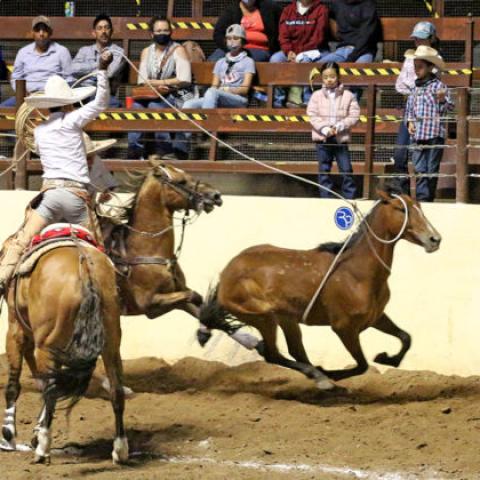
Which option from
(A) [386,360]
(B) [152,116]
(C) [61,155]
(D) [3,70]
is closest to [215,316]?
(A) [386,360]

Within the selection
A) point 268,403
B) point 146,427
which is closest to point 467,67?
point 268,403

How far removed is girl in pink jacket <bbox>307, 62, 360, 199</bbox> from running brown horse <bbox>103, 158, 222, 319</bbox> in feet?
6.49

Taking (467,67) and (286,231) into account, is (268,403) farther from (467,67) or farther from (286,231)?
(467,67)

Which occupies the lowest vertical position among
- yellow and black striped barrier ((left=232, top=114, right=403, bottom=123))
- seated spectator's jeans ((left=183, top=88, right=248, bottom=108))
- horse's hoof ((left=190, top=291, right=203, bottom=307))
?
horse's hoof ((left=190, top=291, right=203, bottom=307))

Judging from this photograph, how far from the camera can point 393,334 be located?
988 centimetres

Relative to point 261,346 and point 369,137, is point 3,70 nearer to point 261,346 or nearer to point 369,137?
point 369,137

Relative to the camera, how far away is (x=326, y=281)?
9.81m

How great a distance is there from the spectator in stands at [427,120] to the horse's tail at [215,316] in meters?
2.30

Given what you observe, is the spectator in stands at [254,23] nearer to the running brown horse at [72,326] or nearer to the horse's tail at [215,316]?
the horse's tail at [215,316]

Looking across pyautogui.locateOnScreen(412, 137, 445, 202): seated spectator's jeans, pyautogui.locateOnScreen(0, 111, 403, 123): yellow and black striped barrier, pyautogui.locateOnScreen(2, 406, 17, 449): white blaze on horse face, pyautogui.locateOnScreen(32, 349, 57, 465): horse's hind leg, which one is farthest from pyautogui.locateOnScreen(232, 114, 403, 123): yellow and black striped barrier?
pyautogui.locateOnScreen(32, 349, 57, 465): horse's hind leg

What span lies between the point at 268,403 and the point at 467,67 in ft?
13.5

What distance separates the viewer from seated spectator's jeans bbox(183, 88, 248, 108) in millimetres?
12922

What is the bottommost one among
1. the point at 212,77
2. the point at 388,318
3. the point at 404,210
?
the point at 388,318

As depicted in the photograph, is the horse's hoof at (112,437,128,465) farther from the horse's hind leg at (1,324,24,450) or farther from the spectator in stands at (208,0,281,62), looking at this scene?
the spectator in stands at (208,0,281,62)
